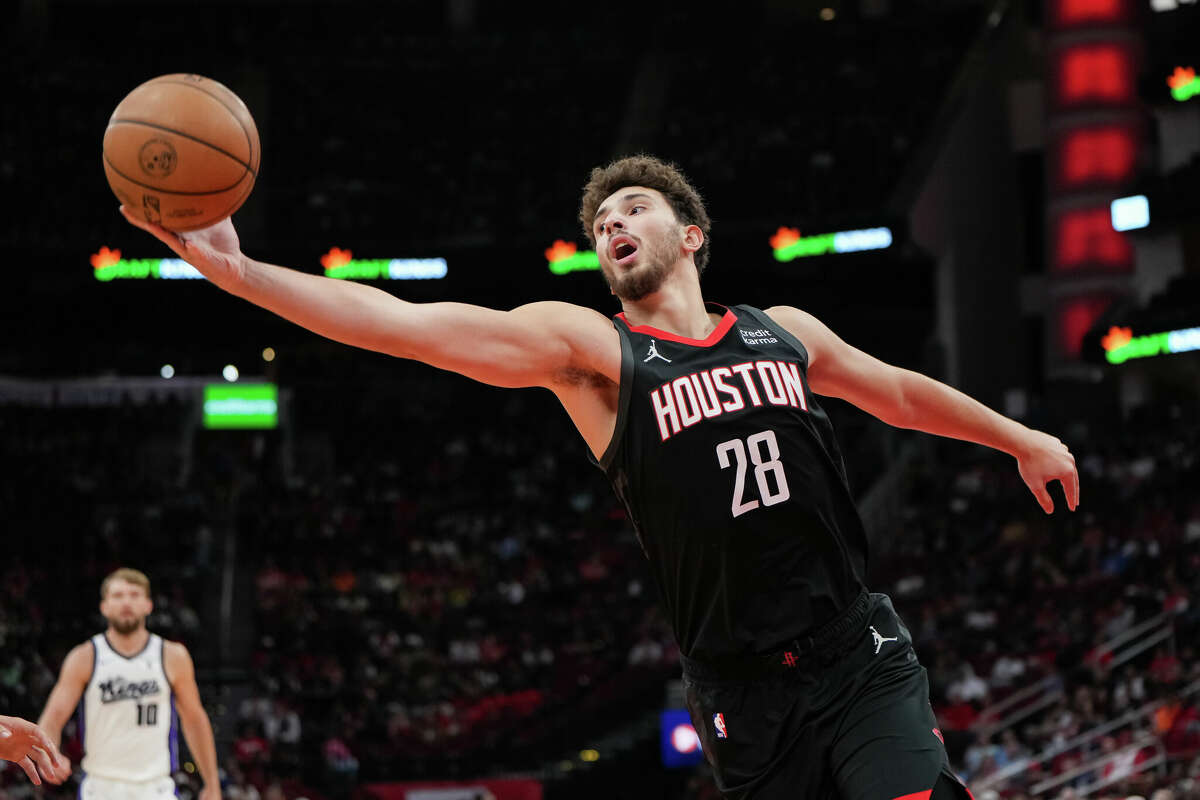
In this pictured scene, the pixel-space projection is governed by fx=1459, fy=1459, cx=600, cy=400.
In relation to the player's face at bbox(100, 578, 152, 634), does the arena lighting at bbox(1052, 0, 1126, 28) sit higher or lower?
higher

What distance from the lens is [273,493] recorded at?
2694cm

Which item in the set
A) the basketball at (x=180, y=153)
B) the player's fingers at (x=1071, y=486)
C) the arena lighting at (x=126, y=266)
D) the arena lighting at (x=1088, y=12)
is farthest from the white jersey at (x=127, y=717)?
the arena lighting at (x=1088, y=12)

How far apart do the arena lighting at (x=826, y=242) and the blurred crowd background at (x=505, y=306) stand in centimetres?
28

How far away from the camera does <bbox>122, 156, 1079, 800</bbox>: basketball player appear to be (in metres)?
3.88

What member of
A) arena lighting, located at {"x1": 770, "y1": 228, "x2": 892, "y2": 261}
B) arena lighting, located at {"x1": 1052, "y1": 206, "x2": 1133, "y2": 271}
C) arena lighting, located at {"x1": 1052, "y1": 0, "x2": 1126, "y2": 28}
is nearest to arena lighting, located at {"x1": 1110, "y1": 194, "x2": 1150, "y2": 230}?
arena lighting, located at {"x1": 770, "y1": 228, "x2": 892, "y2": 261}

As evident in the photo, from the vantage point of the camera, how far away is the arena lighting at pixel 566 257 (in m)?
27.2

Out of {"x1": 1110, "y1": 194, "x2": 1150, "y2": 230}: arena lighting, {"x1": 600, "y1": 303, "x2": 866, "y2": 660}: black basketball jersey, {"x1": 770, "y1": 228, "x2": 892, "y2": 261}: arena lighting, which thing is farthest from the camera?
{"x1": 770, "y1": 228, "x2": 892, "y2": 261}: arena lighting

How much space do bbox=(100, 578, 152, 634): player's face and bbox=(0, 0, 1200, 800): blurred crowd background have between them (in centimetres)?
964

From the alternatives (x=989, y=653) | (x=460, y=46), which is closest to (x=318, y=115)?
(x=460, y=46)

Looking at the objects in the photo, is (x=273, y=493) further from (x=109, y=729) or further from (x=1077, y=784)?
(x=109, y=729)

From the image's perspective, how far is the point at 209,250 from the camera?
3.40 meters

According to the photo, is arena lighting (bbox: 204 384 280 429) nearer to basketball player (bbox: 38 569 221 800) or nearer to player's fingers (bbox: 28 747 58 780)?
basketball player (bbox: 38 569 221 800)

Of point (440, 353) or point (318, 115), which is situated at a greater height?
point (318, 115)

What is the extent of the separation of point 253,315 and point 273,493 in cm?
455
